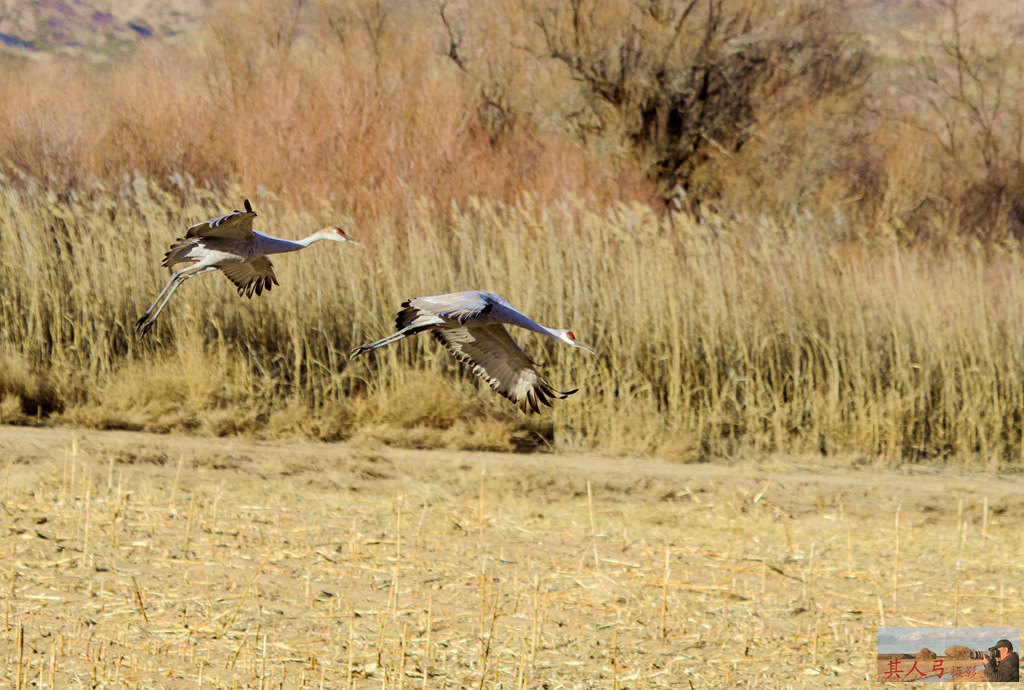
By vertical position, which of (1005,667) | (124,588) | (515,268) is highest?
(515,268)

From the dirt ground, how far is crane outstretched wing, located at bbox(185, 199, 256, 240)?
59.8 inches

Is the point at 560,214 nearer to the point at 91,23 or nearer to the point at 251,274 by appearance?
the point at 251,274

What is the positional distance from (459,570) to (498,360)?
3.58 ft

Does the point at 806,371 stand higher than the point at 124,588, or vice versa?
the point at 806,371

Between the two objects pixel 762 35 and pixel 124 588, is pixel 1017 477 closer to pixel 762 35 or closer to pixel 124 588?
pixel 124 588

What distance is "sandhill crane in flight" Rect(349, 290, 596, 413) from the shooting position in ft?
16.6

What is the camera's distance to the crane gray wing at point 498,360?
549cm

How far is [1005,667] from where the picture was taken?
15.5ft

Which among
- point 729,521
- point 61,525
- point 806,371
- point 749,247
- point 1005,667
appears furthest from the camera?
point 749,247

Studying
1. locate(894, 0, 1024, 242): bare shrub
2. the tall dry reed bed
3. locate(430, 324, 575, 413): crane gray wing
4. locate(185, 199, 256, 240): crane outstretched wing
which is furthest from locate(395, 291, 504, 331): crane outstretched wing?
locate(894, 0, 1024, 242): bare shrub

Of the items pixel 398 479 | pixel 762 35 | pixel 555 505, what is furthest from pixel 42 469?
pixel 762 35

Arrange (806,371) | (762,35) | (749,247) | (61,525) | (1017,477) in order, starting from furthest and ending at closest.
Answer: (762,35) < (749,247) < (806,371) < (1017,477) < (61,525)

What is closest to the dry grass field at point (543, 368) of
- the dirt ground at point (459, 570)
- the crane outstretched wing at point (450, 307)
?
the dirt ground at point (459, 570)

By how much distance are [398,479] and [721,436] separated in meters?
3.12
